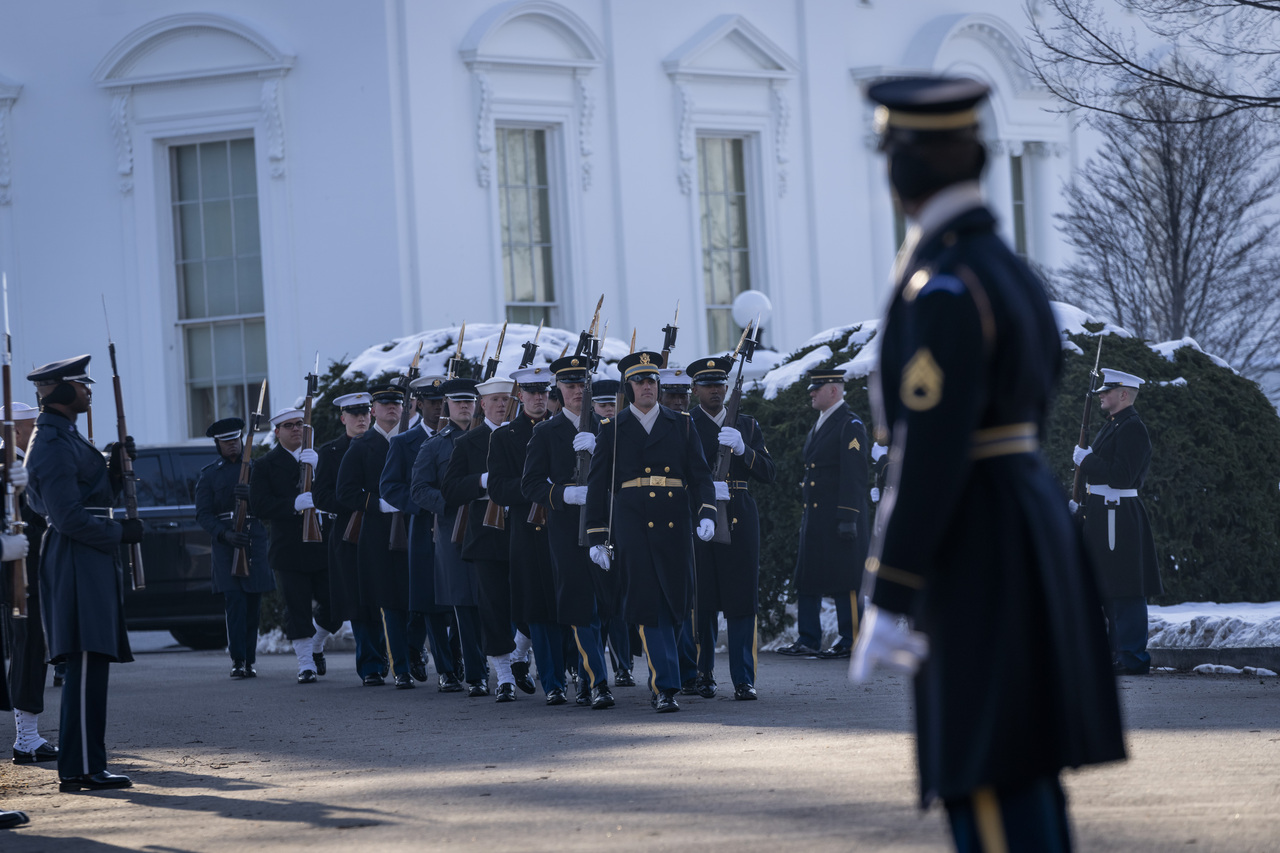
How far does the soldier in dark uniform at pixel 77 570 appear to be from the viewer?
818 cm

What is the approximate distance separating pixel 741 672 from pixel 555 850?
4819mm

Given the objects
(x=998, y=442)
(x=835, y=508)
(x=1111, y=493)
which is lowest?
(x=835, y=508)

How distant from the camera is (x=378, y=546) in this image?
43.1 ft

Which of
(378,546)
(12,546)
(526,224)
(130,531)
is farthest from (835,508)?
(526,224)

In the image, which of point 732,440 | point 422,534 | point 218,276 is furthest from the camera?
point 218,276

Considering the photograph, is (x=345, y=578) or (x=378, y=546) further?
(x=345, y=578)

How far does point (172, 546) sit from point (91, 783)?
26.7 ft

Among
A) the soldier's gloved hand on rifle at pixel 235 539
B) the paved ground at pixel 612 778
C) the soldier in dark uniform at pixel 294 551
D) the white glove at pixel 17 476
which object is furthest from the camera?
the soldier's gloved hand on rifle at pixel 235 539

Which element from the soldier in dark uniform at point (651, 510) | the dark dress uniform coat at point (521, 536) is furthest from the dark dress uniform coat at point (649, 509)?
the dark dress uniform coat at point (521, 536)

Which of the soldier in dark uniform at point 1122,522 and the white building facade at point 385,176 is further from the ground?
the white building facade at point 385,176

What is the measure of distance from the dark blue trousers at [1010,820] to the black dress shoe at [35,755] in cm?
674

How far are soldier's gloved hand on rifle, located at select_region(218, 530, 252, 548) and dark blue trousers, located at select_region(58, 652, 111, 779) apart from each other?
19.3ft

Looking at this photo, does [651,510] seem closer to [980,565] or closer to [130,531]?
[130,531]

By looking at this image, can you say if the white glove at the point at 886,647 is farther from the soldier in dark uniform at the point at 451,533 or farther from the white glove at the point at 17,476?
the soldier in dark uniform at the point at 451,533
